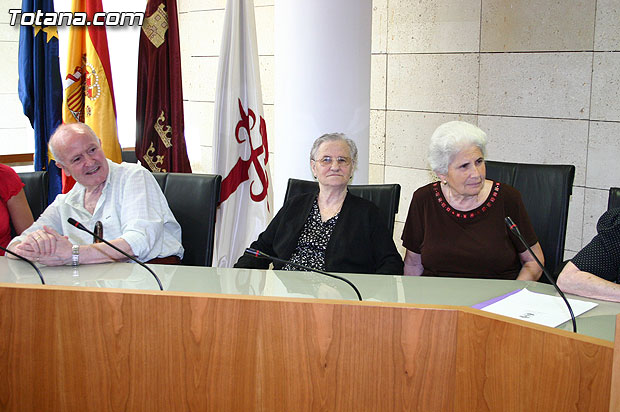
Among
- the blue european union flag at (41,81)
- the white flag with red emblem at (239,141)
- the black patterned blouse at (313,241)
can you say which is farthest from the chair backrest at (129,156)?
the black patterned blouse at (313,241)

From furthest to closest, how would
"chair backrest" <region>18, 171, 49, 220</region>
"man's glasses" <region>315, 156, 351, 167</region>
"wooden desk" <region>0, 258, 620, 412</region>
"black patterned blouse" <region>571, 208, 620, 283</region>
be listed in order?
"chair backrest" <region>18, 171, 49, 220</region>, "man's glasses" <region>315, 156, 351, 167</region>, "black patterned blouse" <region>571, 208, 620, 283</region>, "wooden desk" <region>0, 258, 620, 412</region>

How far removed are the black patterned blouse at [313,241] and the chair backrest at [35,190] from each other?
1263mm

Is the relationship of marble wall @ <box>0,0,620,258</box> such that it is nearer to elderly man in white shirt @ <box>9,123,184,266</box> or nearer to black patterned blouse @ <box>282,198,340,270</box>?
black patterned blouse @ <box>282,198,340,270</box>

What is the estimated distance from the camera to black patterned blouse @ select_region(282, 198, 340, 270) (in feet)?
9.07

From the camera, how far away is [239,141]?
408 centimetres

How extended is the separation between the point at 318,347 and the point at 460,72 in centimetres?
287

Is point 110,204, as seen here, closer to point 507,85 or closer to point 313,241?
point 313,241

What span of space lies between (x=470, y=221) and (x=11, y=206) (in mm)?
1964

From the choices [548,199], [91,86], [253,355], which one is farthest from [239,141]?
[253,355]

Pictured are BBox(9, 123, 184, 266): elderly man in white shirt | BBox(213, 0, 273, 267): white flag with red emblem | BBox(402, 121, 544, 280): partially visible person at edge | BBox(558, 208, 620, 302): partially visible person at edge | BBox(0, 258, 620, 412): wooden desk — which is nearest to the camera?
BBox(0, 258, 620, 412): wooden desk

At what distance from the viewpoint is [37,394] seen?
5.71 ft

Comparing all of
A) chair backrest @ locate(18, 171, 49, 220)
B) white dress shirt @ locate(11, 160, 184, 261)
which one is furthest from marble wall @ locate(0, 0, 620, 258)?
chair backrest @ locate(18, 171, 49, 220)

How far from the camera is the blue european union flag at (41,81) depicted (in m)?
4.13

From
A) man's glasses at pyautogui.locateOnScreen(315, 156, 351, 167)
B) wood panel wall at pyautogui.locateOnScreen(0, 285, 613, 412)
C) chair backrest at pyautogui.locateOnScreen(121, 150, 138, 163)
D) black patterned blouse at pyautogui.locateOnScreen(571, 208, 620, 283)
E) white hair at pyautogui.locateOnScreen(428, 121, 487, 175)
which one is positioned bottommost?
wood panel wall at pyautogui.locateOnScreen(0, 285, 613, 412)
